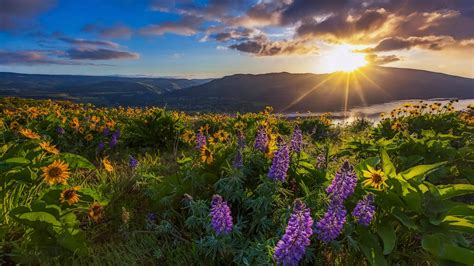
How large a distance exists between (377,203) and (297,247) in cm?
118

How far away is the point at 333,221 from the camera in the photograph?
2357 millimetres

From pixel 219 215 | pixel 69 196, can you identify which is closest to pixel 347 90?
pixel 69 196

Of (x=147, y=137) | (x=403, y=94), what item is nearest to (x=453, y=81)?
(x=403, y=94)

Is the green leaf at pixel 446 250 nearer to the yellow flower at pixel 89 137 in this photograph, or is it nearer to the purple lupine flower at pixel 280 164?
the purple lupine flower at pixel 280 164

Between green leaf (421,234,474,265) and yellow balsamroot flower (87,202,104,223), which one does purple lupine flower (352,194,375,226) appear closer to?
green leaf (421,234,474,265)

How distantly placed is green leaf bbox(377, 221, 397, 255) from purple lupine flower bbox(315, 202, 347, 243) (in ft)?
1.36

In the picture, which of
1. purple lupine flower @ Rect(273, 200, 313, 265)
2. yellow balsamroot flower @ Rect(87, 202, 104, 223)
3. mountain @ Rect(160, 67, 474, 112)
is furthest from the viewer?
mountain @ Rect(160, 67, 474, 112)

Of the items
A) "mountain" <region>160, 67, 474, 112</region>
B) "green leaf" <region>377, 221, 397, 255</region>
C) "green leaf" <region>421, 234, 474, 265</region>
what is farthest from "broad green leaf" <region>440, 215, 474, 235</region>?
"mountain" <region>160, 67, 474, 112</region>

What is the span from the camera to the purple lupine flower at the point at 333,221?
232 cm

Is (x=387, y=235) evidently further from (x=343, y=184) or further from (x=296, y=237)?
(x=296, y=237)

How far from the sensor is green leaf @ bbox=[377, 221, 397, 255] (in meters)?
2.49

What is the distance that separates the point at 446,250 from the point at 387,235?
15.0 inches

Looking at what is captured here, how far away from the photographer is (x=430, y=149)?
16.1ft

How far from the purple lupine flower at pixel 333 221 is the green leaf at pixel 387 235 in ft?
1.36
